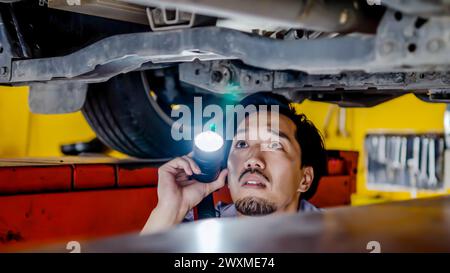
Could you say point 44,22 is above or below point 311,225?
above

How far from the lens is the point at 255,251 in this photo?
0.77 m

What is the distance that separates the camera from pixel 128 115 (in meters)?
2.47

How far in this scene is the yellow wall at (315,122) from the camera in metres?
4.62

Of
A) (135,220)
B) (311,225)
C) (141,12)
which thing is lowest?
(135,220)

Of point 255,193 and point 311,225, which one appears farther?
point 255,193

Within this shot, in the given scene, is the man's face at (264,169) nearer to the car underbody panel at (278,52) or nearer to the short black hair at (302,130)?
the short black hair at (302,130)

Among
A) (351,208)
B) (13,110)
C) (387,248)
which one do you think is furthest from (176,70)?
(13,110)

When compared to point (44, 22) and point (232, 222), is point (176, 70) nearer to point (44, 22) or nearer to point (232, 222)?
point (44, 22)

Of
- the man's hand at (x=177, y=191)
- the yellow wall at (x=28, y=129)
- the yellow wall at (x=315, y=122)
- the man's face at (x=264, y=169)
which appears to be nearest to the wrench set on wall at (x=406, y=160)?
the yellow wall at (x=315, y=122)

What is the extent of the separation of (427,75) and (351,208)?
33.5 inches

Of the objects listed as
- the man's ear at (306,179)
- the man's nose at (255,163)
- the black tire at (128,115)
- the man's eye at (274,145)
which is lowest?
the man's ear at (306,179)

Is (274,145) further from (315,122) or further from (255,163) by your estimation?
(315,122)

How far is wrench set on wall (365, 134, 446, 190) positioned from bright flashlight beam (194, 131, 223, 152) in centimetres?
313

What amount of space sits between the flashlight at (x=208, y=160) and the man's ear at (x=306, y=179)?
336 mm
